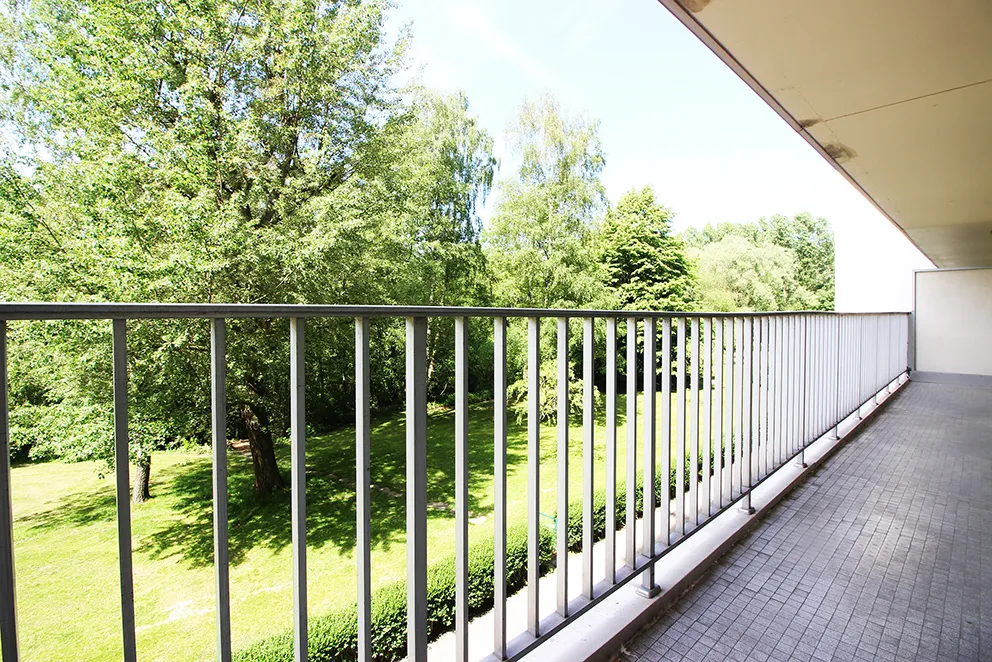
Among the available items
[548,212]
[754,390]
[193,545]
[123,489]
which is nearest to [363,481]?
[123,489]

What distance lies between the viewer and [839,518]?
246cm

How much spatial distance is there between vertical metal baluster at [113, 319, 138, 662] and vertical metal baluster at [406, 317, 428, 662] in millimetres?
458

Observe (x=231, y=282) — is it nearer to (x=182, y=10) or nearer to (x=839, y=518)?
(x=182, y=10)

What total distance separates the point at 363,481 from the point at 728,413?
183 cm

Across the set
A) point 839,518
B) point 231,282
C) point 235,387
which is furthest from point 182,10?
point 839,518

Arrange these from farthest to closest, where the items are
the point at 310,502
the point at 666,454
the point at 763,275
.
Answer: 1. the point at 763,275
2. the point at 310,502
3. the point at 666,454

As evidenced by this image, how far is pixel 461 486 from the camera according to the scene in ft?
3.79

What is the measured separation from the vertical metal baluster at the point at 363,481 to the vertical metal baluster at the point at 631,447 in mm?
900

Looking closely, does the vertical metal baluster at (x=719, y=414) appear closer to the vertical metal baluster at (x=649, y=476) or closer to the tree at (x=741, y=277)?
the vertical metal baluster at (x=649, y=476)

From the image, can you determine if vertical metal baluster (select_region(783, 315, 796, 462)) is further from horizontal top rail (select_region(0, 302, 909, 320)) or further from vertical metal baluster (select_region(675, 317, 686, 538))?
horizontal top rail (select_region(0, 302, 909, 320))

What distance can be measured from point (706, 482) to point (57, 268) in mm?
7630

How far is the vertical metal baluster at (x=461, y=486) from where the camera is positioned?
110 centimetres

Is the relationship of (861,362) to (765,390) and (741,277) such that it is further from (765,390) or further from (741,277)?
(741,277)

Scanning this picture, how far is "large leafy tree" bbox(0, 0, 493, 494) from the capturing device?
21.0 feet
